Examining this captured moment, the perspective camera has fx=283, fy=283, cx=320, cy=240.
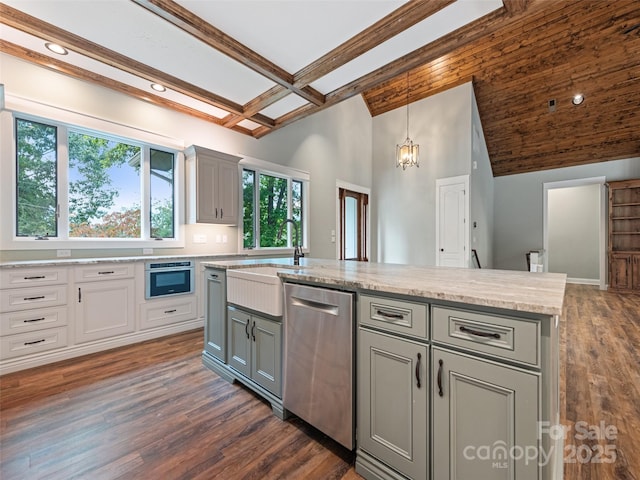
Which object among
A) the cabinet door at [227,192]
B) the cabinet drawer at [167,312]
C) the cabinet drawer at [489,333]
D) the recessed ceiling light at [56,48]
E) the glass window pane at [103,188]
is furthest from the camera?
the cabinet door at [227,192]

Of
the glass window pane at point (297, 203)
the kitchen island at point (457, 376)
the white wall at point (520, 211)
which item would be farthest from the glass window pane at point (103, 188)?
the white wall at point (520, 211)

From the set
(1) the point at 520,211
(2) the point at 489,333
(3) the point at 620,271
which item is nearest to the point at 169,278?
(2) the point at 489,333

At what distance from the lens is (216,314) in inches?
96.3

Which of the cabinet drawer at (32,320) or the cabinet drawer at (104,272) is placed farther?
the cabinet drawer at (104,272)

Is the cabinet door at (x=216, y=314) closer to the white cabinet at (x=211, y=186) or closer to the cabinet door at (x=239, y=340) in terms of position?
the cabinet door at (x=239, y=340)

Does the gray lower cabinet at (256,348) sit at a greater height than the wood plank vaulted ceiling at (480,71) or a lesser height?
lesser

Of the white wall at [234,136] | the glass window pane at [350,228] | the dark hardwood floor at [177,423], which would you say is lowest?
the dark hardwood floor at [177,423]

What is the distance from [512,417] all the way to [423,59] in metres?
3.13

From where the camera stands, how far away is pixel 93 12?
2.23 meters

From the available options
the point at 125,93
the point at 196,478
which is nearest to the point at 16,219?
the point at 125,93

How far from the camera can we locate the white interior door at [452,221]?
16.4 feet

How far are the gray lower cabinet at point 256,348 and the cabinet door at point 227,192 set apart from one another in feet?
6.60

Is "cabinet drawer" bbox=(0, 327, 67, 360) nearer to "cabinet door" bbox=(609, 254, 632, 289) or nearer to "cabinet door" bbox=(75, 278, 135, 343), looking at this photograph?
"cabinet door" bbox=(75, 278, 135, 343)

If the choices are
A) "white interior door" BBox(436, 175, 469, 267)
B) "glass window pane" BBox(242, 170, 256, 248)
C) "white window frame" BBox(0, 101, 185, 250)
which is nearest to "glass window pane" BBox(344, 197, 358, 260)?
"white interior door" BBox(436, 175, 469, 267)
